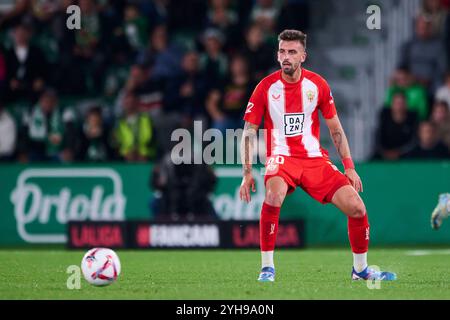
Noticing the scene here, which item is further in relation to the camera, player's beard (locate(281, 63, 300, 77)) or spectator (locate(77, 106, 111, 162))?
spectator (locate(77, 106, 111, 162))

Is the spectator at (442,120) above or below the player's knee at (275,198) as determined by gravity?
above

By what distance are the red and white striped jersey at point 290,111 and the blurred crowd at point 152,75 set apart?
729 centimetres

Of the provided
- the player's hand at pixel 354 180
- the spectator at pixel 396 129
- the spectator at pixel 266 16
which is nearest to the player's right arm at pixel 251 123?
the player's hand at pixel 354 180

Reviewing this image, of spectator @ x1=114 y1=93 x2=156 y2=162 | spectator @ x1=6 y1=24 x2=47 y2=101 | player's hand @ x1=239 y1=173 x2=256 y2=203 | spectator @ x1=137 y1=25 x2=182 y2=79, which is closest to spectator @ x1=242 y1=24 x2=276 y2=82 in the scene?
spectator @ x1=137 y1=25 x2=182 y2=79

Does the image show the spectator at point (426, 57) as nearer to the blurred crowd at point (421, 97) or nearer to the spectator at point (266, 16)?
the blurred crowd at point (421, 97)

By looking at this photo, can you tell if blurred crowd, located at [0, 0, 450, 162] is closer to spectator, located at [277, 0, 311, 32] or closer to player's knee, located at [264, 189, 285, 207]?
spectator, located at [277, 0, 311, 32]

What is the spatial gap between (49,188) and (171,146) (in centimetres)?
207

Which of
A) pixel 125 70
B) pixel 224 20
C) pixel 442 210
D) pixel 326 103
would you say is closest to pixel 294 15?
pixel 224 20

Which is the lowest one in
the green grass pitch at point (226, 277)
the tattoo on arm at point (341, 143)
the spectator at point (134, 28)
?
the green grass pitch at point (226, 277)

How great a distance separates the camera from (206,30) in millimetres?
19172

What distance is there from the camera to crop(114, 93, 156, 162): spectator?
17.3 m

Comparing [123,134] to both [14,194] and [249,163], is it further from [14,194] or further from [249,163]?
[249,163]

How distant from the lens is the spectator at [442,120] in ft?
54.3

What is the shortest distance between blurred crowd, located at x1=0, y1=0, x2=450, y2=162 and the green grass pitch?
3439 mm
